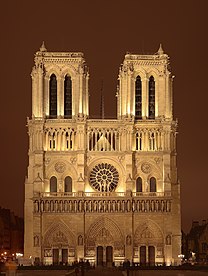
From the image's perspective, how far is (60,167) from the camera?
87812 mm

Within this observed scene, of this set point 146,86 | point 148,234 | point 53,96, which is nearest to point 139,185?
point 148,234

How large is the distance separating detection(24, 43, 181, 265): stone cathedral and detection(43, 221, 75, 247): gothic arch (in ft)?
0.33

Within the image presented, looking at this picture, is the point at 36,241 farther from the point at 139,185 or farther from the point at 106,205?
the point at 139,185

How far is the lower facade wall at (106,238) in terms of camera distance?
85562 millimetres

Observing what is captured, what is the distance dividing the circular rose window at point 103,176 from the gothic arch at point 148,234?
5.19 meters

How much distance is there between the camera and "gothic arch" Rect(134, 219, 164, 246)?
86.2 m

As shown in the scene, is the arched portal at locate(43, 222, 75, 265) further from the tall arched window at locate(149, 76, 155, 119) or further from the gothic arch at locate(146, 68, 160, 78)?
the gothic arch at locate(146, 68, 160, 78)

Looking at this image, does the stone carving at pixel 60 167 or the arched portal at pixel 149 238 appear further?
the stone carving at pixel 60 167

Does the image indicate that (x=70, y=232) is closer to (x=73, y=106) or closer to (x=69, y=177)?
(x=69, y=177)

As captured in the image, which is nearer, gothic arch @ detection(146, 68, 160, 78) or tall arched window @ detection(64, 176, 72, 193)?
tall arched window @ detection(64, 176, 72, 193)

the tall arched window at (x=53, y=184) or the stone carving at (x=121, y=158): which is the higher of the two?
the stone carving at (x=121, y=158)

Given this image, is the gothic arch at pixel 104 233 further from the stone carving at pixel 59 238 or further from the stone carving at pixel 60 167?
the stone carving at pixel 60 167

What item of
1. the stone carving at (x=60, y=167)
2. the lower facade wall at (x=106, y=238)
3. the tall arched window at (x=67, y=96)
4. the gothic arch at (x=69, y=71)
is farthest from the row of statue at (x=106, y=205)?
the gothic arch at (x=69, y=71)

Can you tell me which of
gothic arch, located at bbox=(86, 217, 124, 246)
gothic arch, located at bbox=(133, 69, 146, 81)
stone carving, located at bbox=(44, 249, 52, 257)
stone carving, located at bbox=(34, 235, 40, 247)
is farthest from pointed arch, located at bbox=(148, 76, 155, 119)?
stone carving, located at bbox=(44, 249, 52, 257)
